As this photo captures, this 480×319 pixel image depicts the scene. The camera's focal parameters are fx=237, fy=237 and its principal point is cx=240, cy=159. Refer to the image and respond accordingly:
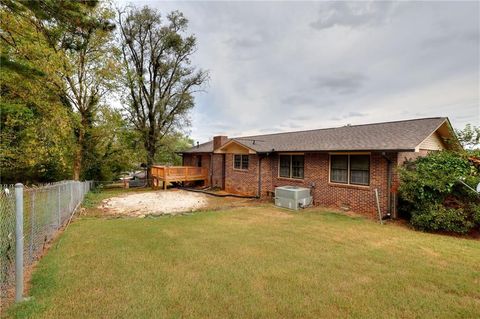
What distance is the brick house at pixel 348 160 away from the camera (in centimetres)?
914

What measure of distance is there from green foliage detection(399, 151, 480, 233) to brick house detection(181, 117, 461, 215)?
0.87 meters

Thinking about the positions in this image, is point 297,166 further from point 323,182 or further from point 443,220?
point 443,220

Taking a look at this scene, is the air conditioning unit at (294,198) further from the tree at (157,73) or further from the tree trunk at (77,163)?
the tree at (157,73)

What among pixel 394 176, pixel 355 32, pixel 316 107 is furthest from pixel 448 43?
pixel 316 107

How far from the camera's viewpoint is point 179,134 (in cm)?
2441

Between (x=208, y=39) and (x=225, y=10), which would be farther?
(x=208, y=39)

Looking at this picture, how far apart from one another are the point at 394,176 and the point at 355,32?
7.86m

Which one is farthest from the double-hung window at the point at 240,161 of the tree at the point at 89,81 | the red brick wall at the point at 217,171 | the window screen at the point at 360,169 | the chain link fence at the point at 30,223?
the tree at the point at 89,81

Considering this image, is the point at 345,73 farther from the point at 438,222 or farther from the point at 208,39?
the point at 438,222

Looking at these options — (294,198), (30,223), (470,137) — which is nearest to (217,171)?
(294,198)

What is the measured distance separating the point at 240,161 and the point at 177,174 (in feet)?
18.8

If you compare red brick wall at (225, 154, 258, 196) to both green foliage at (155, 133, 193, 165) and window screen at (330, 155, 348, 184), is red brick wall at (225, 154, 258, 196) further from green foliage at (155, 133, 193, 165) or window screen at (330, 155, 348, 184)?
green foliage at (155, 133, 193, 165)

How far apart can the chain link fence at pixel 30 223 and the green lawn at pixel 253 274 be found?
31 cm

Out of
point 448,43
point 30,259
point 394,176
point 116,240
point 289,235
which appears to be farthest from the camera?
point 448,43
